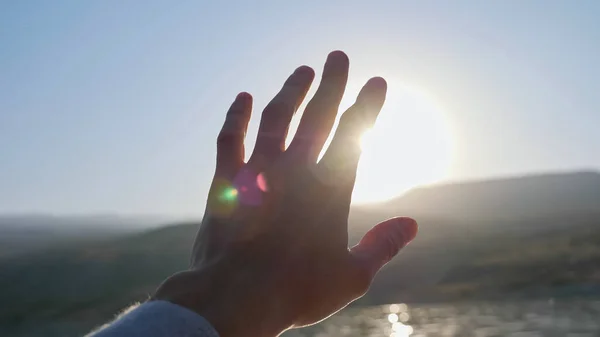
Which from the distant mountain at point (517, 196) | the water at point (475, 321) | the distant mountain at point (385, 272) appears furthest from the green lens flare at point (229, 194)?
the distant mountain at point (517, 196)

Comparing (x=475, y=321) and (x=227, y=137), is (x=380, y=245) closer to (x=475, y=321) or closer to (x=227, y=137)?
(x=227, y=137)

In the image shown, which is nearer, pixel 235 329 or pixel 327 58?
A: pixel 235 329

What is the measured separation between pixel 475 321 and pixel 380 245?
1545 cm

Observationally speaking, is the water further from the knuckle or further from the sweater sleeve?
the sweater sleeve

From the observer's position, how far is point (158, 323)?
1310 mm

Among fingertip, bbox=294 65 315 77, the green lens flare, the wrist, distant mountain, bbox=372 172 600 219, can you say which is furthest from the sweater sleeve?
distant mountain, bbox=372 172 600 219

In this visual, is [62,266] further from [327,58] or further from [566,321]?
[327,58]

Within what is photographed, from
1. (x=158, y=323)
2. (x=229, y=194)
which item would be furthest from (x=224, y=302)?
(x=229, y=194)

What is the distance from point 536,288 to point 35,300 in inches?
771

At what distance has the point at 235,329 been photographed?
4.86ft

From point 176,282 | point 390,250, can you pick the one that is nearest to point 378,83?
point 390,250

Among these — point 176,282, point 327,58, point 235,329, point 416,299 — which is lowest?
point 416,299

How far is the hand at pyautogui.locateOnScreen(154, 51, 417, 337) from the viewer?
5.16 ft

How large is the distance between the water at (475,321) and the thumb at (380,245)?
42.7 feet
